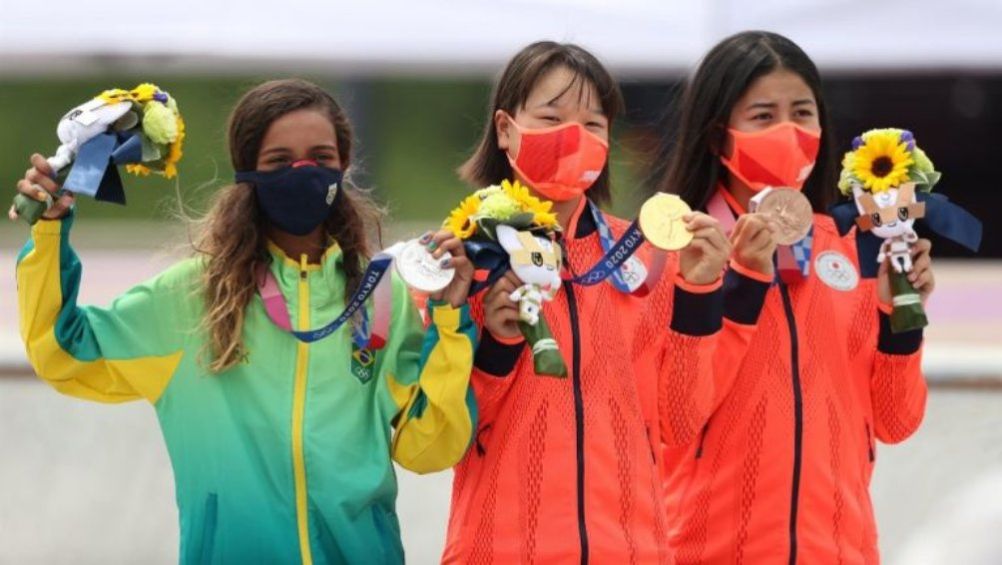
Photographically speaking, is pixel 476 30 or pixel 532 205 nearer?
pixel 532 205

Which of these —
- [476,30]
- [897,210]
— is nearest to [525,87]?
[897,210]

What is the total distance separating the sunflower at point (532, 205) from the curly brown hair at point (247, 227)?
1.52ft

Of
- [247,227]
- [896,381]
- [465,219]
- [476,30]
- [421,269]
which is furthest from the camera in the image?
[476,30]

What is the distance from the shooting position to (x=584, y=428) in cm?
410

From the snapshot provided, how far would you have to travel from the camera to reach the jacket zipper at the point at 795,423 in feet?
14.1

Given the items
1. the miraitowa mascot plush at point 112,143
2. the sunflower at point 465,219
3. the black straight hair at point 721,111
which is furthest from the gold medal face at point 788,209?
the miraitowa mascot plush at point 112,143

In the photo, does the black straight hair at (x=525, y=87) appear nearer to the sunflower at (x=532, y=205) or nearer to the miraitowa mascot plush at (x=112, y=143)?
the sunflower at (x=532, y=205)

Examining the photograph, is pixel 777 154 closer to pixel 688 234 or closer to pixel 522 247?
pixel 688 234

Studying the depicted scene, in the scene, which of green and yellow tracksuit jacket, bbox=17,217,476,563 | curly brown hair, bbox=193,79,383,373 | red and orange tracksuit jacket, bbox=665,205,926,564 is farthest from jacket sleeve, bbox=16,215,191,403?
red and orange tracksuit jacket, bbox=665,205,926,564

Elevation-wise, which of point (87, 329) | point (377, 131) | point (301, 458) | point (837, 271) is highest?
point (87, 329)

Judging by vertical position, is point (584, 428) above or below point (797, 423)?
above

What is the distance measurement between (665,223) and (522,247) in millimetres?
350

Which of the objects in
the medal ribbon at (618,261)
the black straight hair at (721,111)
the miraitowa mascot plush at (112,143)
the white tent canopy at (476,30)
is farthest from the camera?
the white tent canopy at (476,30)

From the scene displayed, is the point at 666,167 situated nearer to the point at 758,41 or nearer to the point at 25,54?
the point at 758,41
